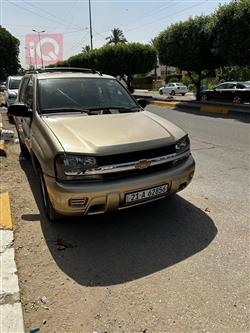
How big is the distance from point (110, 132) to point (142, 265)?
4.90 ft

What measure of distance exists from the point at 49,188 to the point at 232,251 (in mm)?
2012

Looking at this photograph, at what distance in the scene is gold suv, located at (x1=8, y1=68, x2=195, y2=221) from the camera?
3.41 metres

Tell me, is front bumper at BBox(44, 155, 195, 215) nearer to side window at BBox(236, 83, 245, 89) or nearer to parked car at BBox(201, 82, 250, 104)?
parked car at BBox(201, 82, 250, 104)

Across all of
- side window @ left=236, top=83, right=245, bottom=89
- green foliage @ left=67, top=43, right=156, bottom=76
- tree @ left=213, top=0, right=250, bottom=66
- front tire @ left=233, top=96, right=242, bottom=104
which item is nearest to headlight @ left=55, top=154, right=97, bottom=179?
tree @ left=213, top=0, right=250, bottom=66

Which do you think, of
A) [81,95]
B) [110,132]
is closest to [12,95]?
[81,95]

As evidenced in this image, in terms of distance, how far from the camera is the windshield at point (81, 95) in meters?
4.70

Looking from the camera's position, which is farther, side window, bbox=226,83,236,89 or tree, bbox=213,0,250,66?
side window, bbox=226,83,236,89

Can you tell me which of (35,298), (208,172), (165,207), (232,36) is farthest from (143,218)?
(232,36)

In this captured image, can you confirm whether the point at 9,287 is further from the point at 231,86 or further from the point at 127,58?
the point at 127,58

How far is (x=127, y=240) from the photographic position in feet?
12.3

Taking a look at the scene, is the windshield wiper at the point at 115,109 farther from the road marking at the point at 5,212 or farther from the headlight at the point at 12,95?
the headlight at the point at 12,95

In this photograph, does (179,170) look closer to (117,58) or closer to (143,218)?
(143,218)

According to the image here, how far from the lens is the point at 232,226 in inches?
157

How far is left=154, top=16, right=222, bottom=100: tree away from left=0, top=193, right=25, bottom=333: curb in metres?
17.5
